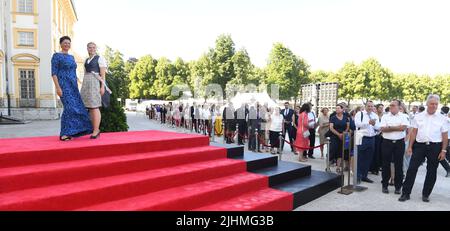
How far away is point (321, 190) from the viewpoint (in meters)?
5.84

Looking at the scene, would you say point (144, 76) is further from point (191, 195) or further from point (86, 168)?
point (191, 195)

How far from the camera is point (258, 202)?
458 cm

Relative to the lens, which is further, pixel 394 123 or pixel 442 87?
pixel 442 87

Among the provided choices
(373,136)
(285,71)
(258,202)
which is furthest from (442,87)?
(258,202)

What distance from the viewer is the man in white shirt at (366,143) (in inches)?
274

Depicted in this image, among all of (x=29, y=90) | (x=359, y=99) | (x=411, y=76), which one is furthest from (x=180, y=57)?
(x=411, y=76)

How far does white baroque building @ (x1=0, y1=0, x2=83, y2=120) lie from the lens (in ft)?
81.0

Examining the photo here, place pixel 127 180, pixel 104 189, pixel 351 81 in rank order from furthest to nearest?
pixel 351 81, pixel 127 180, pixel 104 189

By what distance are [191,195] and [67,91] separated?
3.00 m

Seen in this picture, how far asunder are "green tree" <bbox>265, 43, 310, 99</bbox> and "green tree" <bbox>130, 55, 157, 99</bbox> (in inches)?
1112

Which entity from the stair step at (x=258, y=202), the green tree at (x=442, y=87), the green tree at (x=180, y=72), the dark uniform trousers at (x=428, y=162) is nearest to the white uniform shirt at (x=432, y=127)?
the dark uniform trousers at (x=428, y=162)

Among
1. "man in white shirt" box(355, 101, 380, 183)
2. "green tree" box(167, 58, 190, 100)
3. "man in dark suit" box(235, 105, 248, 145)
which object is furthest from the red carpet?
"green tree" box(167, 58, 190, 100)

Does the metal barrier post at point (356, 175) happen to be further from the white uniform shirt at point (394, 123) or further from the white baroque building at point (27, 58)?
the white baroque building at point (27, 58)
